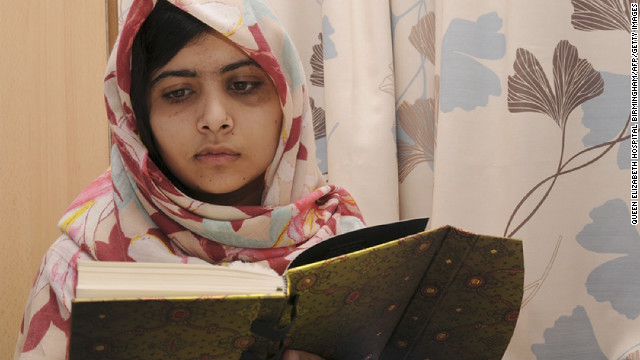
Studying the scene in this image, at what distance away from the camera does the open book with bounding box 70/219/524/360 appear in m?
0.50

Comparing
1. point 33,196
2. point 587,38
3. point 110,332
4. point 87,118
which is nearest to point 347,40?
point 587,38

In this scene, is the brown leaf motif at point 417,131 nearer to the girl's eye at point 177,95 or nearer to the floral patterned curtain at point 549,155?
the floral patterned curtain at point 549,155

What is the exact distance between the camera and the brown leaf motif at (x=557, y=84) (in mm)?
1203

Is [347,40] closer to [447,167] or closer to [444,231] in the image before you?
Result: [447,167]

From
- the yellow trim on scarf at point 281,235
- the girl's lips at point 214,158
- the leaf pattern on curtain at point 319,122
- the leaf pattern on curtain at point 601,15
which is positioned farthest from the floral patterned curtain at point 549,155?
the girl's lips at point 214,158

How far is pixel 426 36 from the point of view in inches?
55.2

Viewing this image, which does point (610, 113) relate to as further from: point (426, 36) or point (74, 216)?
point (74, 216)

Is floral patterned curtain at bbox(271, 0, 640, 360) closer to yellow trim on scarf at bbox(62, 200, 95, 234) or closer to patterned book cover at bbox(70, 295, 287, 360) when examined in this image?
yellow trim on scarf at bbox(62, 200, 95, 234)

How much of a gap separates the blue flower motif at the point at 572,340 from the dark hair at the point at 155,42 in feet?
3.13

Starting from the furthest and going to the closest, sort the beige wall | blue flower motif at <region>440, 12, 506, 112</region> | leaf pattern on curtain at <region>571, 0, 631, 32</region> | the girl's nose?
blue flower motif at <region>440, 12, 506, 112</region>, leaf pattern on curtain at <region>571, 0, 631, 32</region>, the beige wall, the girl's nose

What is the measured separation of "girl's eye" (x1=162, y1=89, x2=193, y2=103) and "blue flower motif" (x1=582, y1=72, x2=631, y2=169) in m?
0.85

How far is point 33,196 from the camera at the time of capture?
3.41ft

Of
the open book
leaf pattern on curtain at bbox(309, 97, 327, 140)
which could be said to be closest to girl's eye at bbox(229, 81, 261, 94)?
the open book

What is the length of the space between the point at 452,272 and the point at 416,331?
10 centimetres
